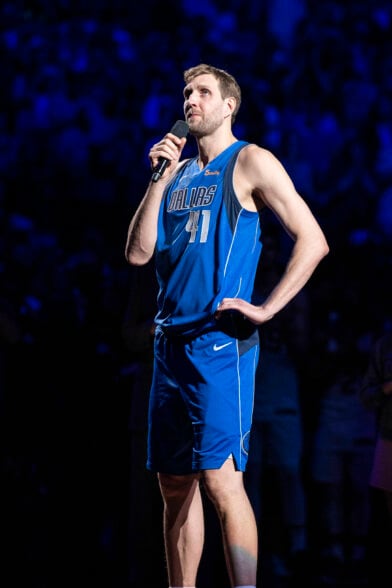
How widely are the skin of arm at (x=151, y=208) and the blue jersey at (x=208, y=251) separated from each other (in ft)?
0.29

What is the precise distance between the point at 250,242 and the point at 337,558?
2540mm

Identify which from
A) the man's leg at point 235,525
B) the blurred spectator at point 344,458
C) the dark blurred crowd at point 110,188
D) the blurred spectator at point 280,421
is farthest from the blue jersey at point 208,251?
the blurred spectator at point 344,458

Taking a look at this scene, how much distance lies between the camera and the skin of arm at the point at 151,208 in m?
3.11

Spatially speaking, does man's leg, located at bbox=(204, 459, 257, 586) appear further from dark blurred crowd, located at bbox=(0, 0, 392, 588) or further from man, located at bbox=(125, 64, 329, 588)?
dark blurred crowd, located at bbox=(0, 0, 392, 588)

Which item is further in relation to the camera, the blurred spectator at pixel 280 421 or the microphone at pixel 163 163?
the blurred spectator at pixel 280 421

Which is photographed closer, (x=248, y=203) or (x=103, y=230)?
(x=248, y=203)

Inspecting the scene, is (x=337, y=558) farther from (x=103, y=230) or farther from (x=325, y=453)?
(x=103, y=230)

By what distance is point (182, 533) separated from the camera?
3.23 m

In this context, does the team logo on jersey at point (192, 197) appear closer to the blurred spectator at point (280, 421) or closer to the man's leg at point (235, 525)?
the man's leg at point (235, 525)

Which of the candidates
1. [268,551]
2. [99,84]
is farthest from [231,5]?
[268,551]

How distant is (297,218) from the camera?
9.95ft

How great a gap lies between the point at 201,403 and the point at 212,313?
0.96 feet

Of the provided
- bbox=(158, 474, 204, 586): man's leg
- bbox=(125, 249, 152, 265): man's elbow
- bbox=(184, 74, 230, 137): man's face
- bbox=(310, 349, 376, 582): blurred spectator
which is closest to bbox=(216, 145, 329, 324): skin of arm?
bbox=(184, 74, 230, 137): man's face

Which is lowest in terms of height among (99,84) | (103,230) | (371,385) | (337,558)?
(337,558)
